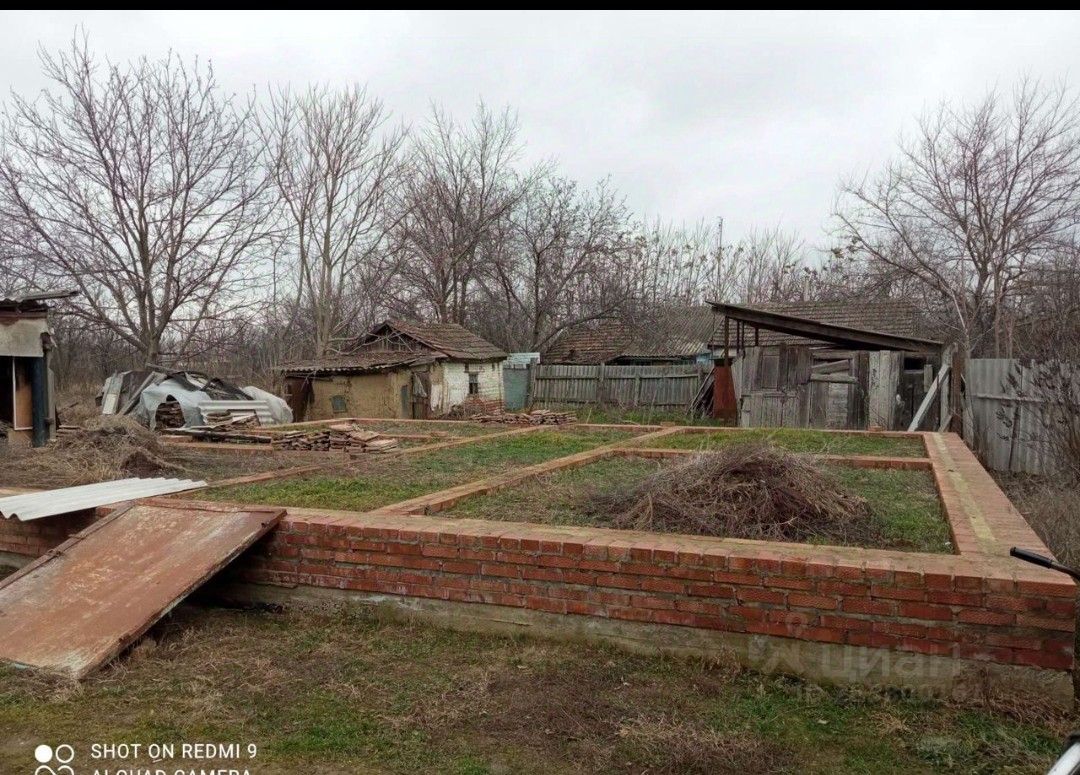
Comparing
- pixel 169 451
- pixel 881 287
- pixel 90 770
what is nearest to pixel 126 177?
pixel 169 451

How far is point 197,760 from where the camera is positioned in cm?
282

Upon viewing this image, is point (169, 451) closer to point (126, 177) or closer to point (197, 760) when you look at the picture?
point (197, 760)

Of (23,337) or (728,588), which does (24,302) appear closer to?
(23,337)

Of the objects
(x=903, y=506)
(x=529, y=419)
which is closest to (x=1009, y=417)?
(x=903, y=506)

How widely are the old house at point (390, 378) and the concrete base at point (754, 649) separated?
658 inches

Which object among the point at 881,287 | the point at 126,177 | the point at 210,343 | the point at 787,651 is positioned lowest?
the point at 787,651

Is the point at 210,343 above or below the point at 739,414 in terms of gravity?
above

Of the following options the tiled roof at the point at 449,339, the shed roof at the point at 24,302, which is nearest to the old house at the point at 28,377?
the shed roof at the point at 24,302

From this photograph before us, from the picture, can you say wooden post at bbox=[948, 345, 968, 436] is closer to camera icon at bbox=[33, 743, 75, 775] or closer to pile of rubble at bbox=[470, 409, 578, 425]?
pile of rubble at bbox=[470, 409, 578, 425]

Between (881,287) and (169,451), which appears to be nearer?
(169,451)

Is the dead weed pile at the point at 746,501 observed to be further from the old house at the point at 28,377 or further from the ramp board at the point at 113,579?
the old house at the point at 28,377

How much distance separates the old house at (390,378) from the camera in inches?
828

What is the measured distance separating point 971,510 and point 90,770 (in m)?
5.21

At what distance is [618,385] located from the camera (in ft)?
72.8
